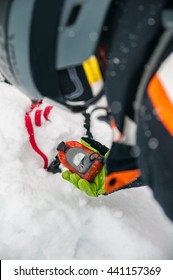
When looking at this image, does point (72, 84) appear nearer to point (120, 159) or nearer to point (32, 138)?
point (120, 159)

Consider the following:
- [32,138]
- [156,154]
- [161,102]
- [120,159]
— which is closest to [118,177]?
[120,159]

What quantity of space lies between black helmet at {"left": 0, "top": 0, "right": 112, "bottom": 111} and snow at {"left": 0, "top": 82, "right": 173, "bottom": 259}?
3.30 feet

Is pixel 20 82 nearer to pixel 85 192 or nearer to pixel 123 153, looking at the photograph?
pixel 123 153

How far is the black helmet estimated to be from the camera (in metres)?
0.95

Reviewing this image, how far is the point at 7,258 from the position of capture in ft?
5.87

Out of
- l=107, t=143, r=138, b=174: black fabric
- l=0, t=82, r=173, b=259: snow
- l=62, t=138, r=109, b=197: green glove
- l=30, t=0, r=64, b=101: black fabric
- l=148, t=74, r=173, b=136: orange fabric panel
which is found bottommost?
l=0, t=82, r=173, b=259: snow

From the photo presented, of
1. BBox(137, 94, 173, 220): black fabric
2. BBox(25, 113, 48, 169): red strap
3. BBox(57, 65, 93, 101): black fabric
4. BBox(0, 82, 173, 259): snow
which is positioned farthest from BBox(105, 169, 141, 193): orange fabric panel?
BBox(25, 113, 48, 169): red strap

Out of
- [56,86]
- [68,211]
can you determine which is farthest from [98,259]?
[56,86]

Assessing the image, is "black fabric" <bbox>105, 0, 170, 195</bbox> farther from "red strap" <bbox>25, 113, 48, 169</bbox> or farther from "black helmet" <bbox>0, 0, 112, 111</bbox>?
"red strap" <bbox>25, 113, 48, 169</bbox>

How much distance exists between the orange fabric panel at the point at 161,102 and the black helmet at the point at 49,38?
8.2 inches

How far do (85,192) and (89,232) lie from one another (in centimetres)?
26

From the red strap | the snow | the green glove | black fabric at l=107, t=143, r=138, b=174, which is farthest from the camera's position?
the red strap

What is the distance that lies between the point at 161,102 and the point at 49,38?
0.35 metres

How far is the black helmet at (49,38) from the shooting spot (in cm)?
95
